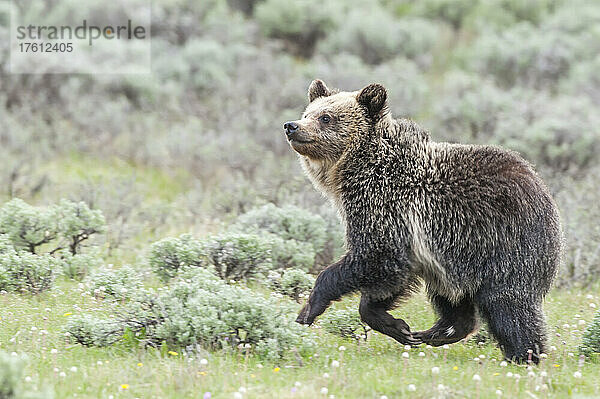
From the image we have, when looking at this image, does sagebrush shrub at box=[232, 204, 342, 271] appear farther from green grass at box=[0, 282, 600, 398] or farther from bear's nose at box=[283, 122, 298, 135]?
bear's nose at box=[283, 122, 298, 135]

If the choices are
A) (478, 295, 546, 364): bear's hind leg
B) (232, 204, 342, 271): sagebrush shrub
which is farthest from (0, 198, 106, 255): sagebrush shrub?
(478, 295, 546, 364): bear's hind leg

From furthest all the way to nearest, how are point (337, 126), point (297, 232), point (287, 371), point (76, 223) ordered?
point (297, 232), point (76, 223), point (337, 126), point (287, 371)

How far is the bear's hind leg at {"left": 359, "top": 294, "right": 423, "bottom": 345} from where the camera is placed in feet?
21.6

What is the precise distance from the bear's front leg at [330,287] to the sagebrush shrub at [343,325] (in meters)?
0.44

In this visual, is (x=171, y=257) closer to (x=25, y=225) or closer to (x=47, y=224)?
(x=47, y=224)

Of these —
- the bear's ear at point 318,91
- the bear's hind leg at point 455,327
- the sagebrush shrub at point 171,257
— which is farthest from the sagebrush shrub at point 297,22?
the bear's hind leg at point 455,327

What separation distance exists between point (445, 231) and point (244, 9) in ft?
53.0

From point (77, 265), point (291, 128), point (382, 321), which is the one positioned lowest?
point (382, 321)

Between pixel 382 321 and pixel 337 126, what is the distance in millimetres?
1703

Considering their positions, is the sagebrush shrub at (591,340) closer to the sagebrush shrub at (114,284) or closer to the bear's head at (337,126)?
the bear's head at (337,126)

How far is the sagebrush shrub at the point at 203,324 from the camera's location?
20.2 ft

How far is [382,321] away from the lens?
659 cm

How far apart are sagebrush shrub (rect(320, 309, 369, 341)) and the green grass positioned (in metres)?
0.07

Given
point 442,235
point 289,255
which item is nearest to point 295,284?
point 289,255
